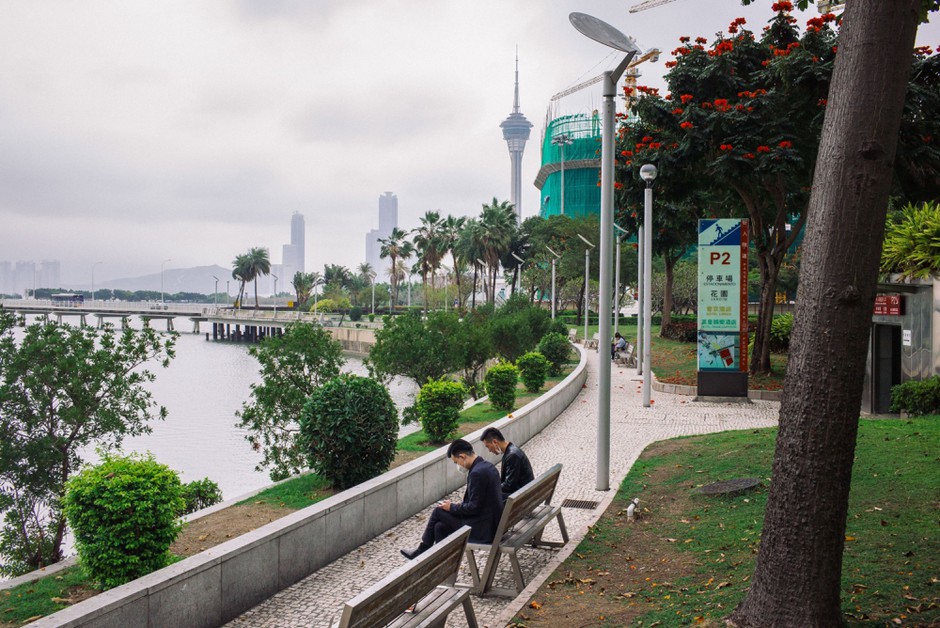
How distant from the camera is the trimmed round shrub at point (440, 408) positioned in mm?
12641

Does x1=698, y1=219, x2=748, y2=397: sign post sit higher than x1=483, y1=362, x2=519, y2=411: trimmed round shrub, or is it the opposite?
x1=698, y1=219, x2=748, y2=397: sign post

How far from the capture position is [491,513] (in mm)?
6562

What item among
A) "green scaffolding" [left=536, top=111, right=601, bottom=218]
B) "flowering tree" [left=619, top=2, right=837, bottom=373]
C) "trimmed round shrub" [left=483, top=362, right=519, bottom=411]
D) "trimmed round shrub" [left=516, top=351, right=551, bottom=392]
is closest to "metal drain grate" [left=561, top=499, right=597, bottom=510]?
"trimmed round shrub" [left=483, top=362, right=519, bottom=411]

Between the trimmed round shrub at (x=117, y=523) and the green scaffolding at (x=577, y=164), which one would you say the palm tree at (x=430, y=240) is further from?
the trimmed round shrub at (x=117, y=523)

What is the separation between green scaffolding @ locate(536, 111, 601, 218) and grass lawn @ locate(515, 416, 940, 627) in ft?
340

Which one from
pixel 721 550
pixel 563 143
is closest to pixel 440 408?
pixel 721 550

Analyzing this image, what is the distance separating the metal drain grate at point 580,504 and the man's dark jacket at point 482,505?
10.3 ft

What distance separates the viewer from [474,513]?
21.4 feet

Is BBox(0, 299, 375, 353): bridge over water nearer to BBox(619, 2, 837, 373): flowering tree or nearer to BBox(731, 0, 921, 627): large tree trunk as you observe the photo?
BBox(619, 2, 837, 373): flowering tree

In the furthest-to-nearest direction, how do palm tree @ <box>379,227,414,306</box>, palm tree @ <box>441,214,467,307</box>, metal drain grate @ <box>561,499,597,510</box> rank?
palm tree @ <box>379,227,414,306</box> → palm tree @ <box>441,214,467,307</box> → metal drain grate @ <box>561,499,597,510</box>

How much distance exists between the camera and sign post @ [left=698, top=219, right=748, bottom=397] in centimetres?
1909

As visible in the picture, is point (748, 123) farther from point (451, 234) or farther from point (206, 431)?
point (451, 234)

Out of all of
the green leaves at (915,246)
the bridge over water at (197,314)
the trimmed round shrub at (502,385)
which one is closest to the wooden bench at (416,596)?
the trimmed round shrub at (502,385)

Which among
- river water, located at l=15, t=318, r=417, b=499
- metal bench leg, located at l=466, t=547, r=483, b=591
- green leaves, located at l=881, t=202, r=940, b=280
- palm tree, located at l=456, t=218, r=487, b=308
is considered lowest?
river water, located at l=15, t=318, r=417, b=499
